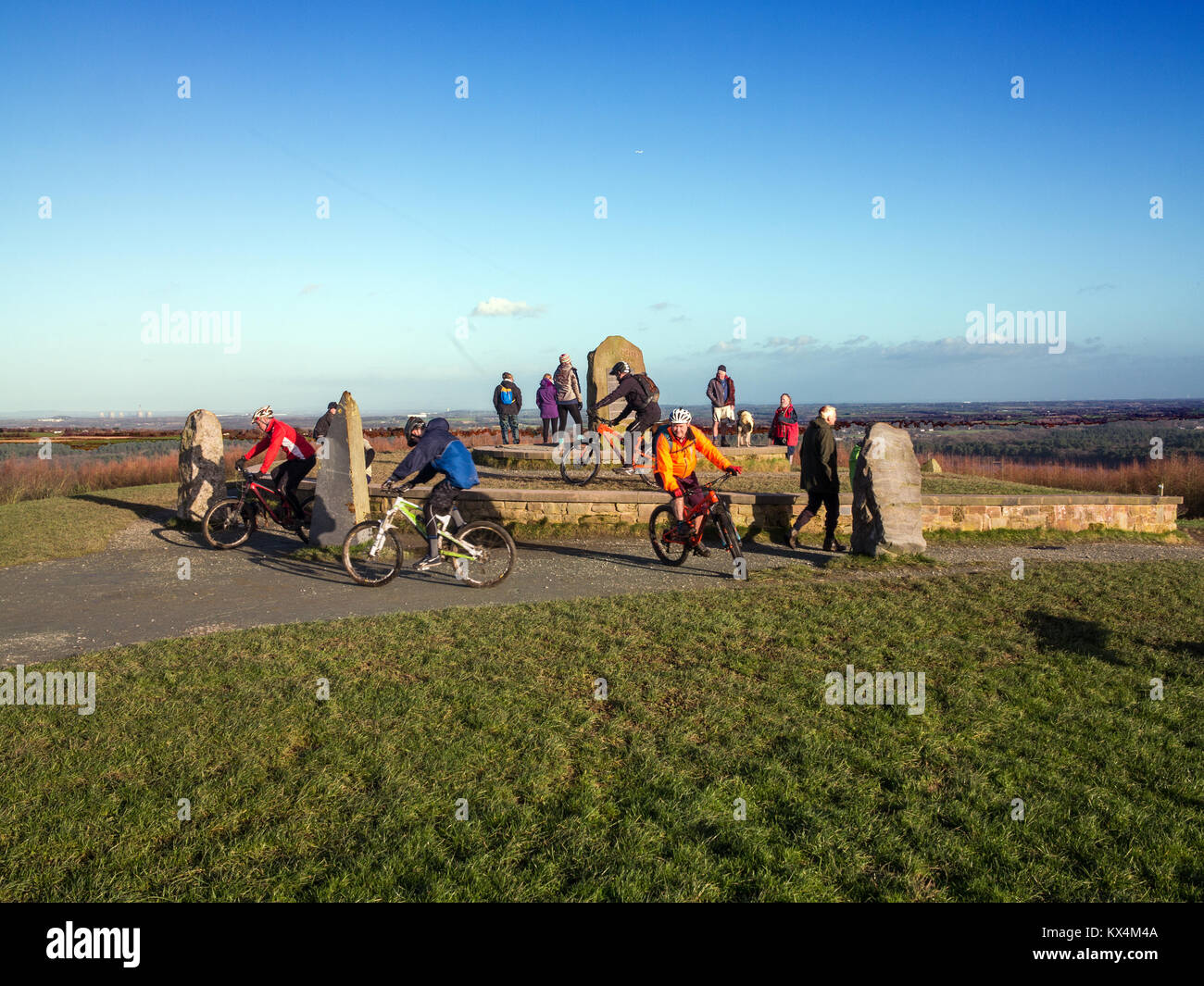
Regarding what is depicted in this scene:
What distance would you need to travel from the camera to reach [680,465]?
9.35m

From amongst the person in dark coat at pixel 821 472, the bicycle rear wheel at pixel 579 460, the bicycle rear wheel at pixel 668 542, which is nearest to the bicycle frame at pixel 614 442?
the bicycle rear wheel at pixel 579 460

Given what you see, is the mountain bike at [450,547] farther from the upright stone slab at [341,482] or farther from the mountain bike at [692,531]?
the mountain bike at [692,531]

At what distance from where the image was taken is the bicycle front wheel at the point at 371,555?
28.1 feet

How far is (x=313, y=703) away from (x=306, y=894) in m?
2.09

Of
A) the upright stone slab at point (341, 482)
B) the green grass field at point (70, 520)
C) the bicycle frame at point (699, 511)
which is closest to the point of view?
the bicycle frame at point (699, 511)

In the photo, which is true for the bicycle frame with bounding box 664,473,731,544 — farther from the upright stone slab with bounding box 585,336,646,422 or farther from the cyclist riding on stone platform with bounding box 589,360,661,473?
the upright stone slab with bounding box 585,336,646,422

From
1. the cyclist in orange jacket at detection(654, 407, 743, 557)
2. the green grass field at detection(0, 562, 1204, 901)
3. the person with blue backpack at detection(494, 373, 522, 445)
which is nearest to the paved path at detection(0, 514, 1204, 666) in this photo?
the cyclist in orange jacket at detection(654, 407, 743, 557)

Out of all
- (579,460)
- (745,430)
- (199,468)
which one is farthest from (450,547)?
(745,430)

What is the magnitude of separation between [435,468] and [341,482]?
2.51 m

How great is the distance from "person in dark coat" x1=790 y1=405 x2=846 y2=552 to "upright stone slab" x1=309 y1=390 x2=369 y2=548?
5761 mm

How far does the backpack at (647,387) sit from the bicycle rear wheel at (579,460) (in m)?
1.69

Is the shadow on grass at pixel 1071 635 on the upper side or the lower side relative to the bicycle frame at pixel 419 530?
lower

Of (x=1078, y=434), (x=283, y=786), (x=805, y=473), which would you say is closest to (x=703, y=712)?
(x=283, y=786)
